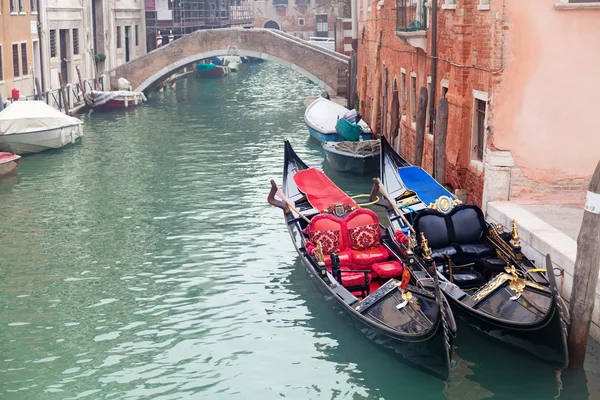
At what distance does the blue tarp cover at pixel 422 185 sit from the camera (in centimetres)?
974

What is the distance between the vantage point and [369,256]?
27.3 feet

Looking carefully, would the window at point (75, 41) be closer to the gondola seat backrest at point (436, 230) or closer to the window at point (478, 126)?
the window at point (478, 126)

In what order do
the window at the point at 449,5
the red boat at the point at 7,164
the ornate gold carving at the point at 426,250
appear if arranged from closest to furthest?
the ornate gold carving at the point at 426,250 < the window at the point at 449,5 < the red boat at the point at 7,164

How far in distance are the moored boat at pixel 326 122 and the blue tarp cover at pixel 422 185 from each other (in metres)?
5.44

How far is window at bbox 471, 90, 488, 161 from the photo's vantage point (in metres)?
9.68

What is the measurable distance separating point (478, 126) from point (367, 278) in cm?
295

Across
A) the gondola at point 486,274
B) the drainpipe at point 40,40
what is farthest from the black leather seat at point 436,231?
the drainpipe at point 40,40

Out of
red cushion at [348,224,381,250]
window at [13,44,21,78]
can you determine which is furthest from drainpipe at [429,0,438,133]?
window at [13,44,21,78]

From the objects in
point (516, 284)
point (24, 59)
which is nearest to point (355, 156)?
point (516, 284)

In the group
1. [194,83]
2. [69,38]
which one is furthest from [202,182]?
[194,83]

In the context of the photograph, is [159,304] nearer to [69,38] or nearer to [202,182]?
[202,182]

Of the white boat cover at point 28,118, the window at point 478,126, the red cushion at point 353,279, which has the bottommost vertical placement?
the red cushion at point 353,279

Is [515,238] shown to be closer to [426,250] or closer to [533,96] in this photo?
[426,250]

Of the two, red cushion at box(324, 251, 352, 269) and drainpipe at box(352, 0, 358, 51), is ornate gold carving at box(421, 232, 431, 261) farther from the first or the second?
drainpipe at box(352, 0, 358, 51)
